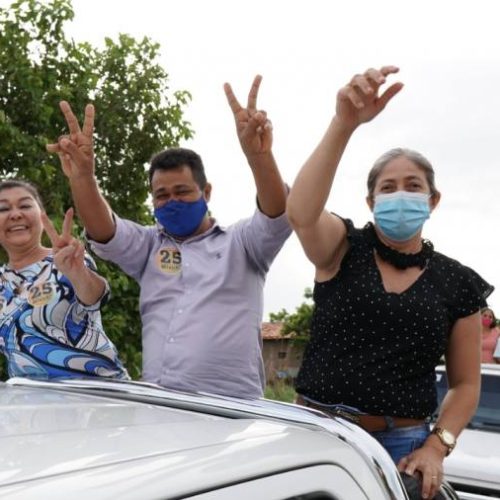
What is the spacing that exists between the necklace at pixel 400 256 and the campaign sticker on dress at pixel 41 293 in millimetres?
1109

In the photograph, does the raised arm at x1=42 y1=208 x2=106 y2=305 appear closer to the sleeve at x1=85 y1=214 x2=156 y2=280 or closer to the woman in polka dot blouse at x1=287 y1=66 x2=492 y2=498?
the sleeve at x1=85 y1=214 x2=156 y2=280

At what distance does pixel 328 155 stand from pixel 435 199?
55 centimetres

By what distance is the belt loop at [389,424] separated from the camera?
254 cm

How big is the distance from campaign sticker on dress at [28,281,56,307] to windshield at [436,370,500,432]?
376 cm

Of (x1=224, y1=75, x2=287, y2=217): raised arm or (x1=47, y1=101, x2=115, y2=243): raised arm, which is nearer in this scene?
(x1=224, y1=75, x2=287, y2=217): raised arm

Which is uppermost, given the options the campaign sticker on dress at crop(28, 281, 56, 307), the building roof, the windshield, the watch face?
the campaign sticker on dress at crop(28, 281, 56, 307)

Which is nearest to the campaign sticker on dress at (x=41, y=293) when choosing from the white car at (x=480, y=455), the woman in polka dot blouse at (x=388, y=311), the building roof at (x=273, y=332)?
the woman in polka dot blouse at (x=388, y=311)

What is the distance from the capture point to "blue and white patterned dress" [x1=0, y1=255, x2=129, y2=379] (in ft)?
10.0

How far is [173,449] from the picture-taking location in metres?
1.35

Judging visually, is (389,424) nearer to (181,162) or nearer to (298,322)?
(181,162)

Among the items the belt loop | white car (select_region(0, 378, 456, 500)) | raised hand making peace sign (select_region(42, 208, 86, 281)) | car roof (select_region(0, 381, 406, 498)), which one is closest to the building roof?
raised hand making peace sign (select_region(42, 208, 86, 281))

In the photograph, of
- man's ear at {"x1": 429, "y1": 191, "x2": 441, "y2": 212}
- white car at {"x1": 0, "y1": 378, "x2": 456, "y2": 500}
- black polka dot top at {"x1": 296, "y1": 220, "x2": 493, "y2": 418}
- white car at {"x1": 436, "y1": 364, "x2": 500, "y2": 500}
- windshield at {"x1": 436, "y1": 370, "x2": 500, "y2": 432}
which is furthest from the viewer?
windshield at {"x1": 436, "y1": 370, "x2": 500, "y2": 432}

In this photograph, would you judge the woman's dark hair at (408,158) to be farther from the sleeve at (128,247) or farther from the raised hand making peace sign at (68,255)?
the raised hand making peace sign at (68,255)

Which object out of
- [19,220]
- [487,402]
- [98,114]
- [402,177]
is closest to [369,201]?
[402,177]
